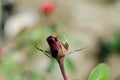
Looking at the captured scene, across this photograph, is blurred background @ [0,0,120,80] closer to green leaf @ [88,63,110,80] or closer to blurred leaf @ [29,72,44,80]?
blurred leaf @ [29,72,44,80]

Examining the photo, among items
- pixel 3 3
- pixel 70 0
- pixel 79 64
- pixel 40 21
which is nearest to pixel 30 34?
pixel 79 64

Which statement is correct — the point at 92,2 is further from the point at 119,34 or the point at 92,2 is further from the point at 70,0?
the point at 119,34

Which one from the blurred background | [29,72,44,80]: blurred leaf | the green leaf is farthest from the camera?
the blurred background

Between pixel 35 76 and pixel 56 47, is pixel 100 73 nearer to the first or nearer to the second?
pixel 56 47

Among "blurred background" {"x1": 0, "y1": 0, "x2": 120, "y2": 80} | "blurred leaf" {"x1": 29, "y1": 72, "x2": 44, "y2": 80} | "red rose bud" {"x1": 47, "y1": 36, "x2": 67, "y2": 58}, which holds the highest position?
"red rose bud" {"x1": 47, "y1": 36, "x2": 67, "y2": 58}

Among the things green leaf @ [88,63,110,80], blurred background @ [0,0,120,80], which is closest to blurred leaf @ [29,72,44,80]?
green leaf @ [88,63,110,80]

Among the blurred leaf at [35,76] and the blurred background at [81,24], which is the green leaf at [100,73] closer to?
the blurred leaf at [35,76]

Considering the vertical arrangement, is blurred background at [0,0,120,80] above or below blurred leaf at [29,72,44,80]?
below
